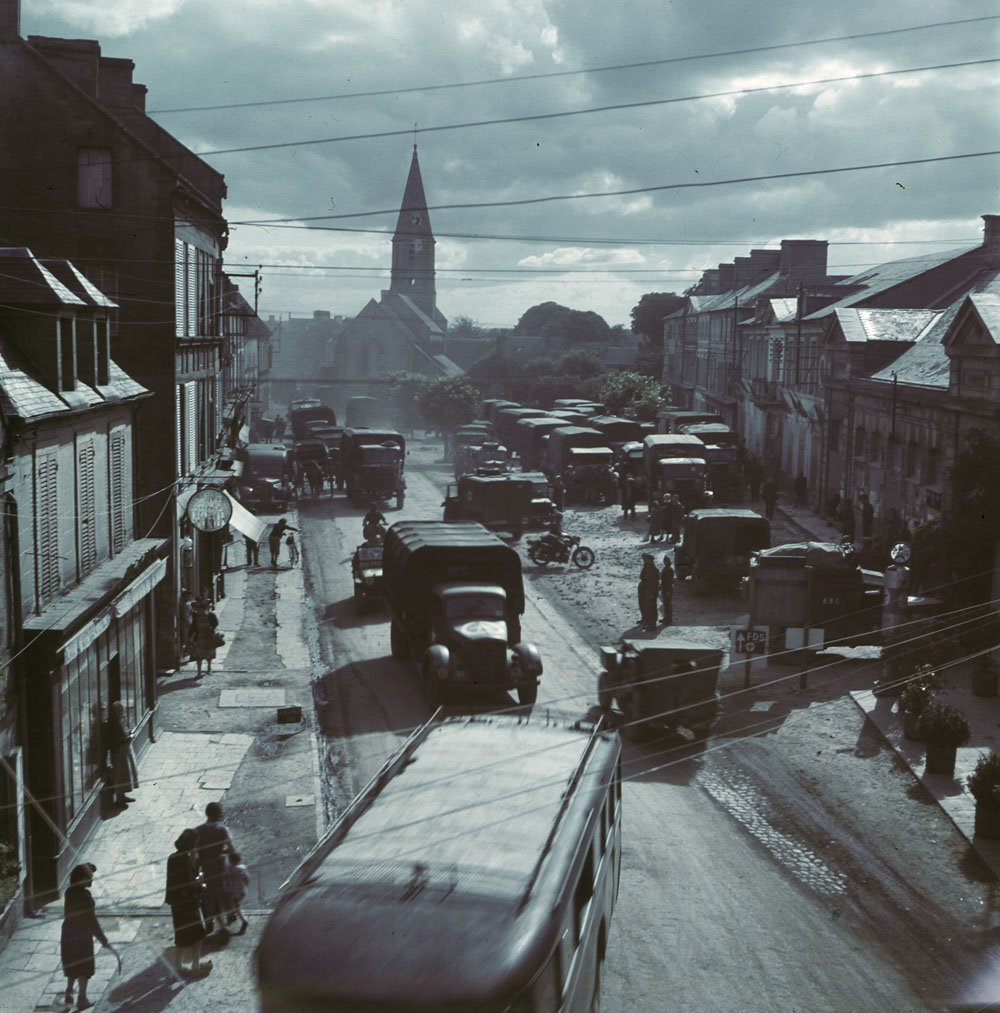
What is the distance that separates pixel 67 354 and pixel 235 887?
24.3ft

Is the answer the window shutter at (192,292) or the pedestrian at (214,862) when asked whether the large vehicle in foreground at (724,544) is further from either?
the pedestrian at (214,862)

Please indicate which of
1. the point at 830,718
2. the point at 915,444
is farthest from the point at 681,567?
→ the point at 830,718

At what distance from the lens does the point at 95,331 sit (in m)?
17.0

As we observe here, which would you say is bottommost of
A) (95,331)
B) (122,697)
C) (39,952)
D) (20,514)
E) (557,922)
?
(39,952)

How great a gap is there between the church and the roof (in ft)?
235

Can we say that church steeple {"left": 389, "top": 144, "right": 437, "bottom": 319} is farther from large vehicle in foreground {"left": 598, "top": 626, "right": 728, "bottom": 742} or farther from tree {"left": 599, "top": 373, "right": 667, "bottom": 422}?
large vehicle in foreground {"left": 598, "top": 626, "right": 728, "bottom": 742}

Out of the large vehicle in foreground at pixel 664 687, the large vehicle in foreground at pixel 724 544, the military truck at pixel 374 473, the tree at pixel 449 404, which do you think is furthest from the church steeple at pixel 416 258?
the large vehicle in foreground at pixel 664 687

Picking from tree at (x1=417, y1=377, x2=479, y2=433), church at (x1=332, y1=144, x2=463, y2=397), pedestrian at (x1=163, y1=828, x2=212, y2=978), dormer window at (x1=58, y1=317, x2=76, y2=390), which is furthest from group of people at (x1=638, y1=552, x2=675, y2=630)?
church at (x1=332, y1=144, x2=463, y2=397)

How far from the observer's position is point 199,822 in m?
15.6

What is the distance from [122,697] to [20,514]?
515cm

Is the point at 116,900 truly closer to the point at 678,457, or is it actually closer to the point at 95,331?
the point at 95,331

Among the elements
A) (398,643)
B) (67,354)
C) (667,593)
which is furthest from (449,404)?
(67,354)

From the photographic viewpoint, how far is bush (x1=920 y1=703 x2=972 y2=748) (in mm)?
17219

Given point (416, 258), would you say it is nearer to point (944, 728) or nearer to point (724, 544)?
point (724, 544)
